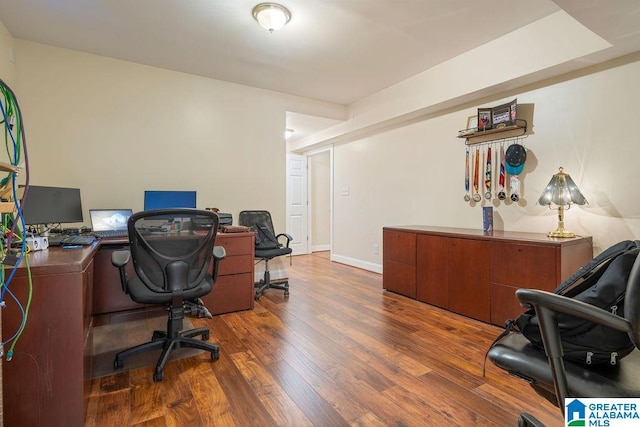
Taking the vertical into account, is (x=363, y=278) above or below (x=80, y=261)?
below

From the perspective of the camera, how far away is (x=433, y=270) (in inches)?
123

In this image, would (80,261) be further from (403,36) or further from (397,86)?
(397,86)

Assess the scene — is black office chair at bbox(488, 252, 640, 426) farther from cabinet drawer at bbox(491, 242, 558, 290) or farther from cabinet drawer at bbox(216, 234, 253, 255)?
cabinet drawer at bbox(216, 234, 253, 255)

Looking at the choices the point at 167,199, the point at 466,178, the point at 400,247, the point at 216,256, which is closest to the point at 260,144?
the point at 167,199

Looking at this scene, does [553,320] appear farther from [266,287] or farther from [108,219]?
[108,219]

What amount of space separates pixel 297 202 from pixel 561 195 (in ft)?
14.5

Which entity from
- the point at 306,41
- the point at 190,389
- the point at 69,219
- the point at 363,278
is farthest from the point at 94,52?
the point at 363,278

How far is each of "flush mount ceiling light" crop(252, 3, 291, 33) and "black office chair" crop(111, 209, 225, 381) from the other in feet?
5.27

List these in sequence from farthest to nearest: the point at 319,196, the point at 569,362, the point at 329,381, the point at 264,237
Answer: the point at 319,196, the point at 264,237, the point at 329,381, the point at 569,362

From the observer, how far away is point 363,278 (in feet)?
14.1

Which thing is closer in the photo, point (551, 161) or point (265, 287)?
point (551, 161)

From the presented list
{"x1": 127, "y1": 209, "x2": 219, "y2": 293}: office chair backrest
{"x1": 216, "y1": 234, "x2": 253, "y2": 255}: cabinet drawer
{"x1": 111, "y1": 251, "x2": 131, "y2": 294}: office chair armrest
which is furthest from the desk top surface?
{"x1": 216, "y1": 234, "x2": 253, "y2": 255}: cabinet drawer

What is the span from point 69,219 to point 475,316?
3.58 meters

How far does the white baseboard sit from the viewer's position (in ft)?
15.2
